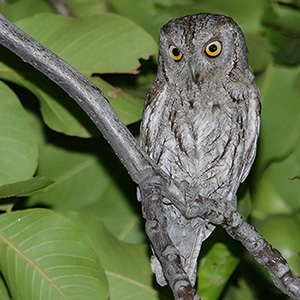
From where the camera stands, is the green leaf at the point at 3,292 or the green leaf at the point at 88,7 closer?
the green leaf at the point at 3,292

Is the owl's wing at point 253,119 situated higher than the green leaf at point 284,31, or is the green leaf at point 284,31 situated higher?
the green leaf at point 284,31

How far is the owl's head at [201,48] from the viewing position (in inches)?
79.5

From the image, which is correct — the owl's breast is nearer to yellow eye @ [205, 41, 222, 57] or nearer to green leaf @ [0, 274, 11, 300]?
yellow eye @ [205, 41, 222, 57]

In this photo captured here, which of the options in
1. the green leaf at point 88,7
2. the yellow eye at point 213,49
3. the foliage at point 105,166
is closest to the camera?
the foliage at point 105,166

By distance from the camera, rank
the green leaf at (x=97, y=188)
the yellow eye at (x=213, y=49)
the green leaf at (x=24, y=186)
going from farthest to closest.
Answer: the green leaf at (x=97, y=188) < the yellow eye at (x=213, y=49) < the green leaf at (x=24, y=186)

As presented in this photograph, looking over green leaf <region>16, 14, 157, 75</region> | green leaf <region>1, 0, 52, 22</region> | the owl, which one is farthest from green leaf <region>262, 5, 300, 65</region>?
green leaf <region>1, 0, 52, 22</region>

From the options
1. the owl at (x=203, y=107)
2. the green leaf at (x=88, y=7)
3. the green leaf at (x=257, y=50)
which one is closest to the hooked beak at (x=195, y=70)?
the owl at (x=203, y=107)

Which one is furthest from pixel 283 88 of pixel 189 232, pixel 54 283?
pixel 54 283

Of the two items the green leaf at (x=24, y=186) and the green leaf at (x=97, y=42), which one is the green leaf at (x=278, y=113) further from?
the green leaf at (x=24, y=186)

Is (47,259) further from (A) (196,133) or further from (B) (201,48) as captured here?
(B) (201,48)

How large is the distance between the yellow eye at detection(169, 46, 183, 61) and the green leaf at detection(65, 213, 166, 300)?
628 mm

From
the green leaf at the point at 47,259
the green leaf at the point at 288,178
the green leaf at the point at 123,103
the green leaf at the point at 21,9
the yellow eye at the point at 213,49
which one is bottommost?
the green leaf at the point at 47,259

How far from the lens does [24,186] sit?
6.02 ft

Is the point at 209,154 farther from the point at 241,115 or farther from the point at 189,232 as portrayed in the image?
the point at 189,232
